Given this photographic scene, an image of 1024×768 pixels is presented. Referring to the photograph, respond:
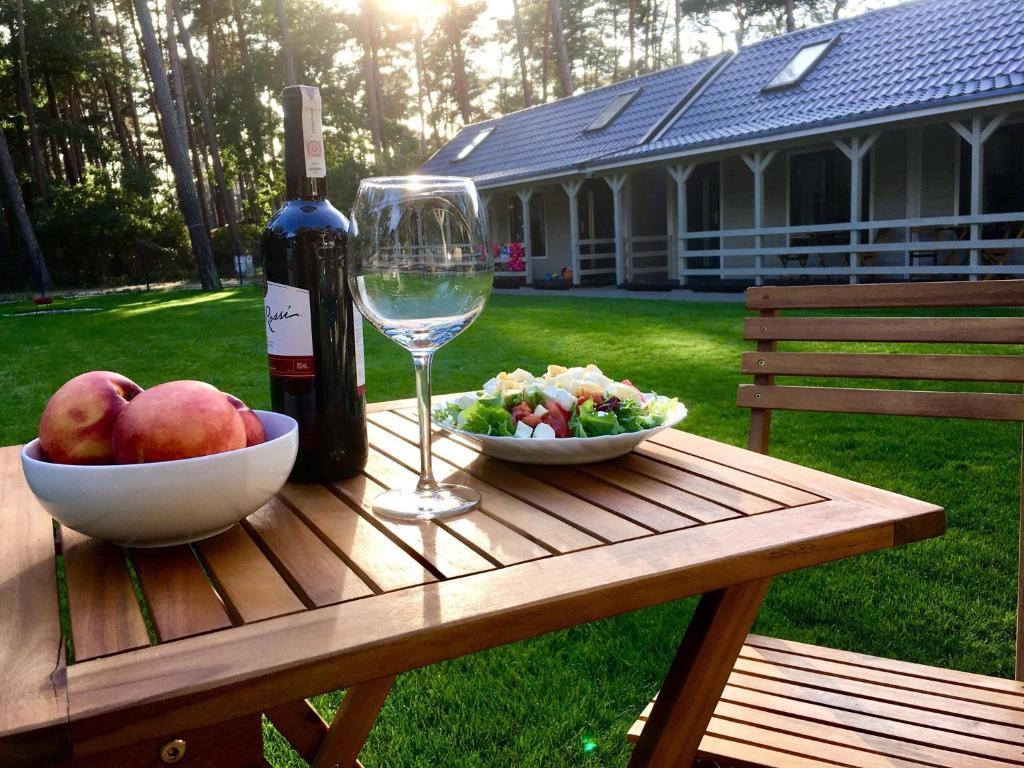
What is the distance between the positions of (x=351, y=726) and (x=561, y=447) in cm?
55

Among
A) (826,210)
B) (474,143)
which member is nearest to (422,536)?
(826,210)

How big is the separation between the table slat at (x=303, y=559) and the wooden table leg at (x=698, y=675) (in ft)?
1.42

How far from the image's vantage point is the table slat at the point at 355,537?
0.87 metres

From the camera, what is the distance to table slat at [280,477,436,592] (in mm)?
869

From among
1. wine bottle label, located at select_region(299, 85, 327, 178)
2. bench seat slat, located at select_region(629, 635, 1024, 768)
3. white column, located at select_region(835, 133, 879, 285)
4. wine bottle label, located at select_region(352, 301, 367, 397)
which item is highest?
white column, located at select_region(835, 133, 879, 285)

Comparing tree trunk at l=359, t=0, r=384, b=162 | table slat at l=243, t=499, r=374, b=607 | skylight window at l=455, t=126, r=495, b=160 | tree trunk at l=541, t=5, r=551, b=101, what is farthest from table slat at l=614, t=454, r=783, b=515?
tree trunk at l=541, t=5, r=551, b=101

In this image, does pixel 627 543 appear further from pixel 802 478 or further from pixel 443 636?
pixel 802 478

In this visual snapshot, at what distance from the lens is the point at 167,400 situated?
923 mm

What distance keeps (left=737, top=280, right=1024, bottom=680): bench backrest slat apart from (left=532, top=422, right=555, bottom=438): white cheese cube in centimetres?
82

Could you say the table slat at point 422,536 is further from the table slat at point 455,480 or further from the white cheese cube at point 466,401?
the white cheese cube at point 466,401

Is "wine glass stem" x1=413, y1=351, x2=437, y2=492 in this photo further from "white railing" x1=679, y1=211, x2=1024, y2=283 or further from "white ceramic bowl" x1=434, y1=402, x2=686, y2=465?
"white railing" x1=679, y1=211, x2=1024, y2=283

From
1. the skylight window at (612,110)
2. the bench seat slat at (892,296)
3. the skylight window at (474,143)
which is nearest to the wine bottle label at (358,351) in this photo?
the bench seat slat at (892,296)

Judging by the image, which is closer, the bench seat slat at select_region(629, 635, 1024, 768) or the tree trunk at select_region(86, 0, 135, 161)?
the bench seat slat at select_region(629, 635, 1024, 768)

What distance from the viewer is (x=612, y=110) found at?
16672 millimetres
